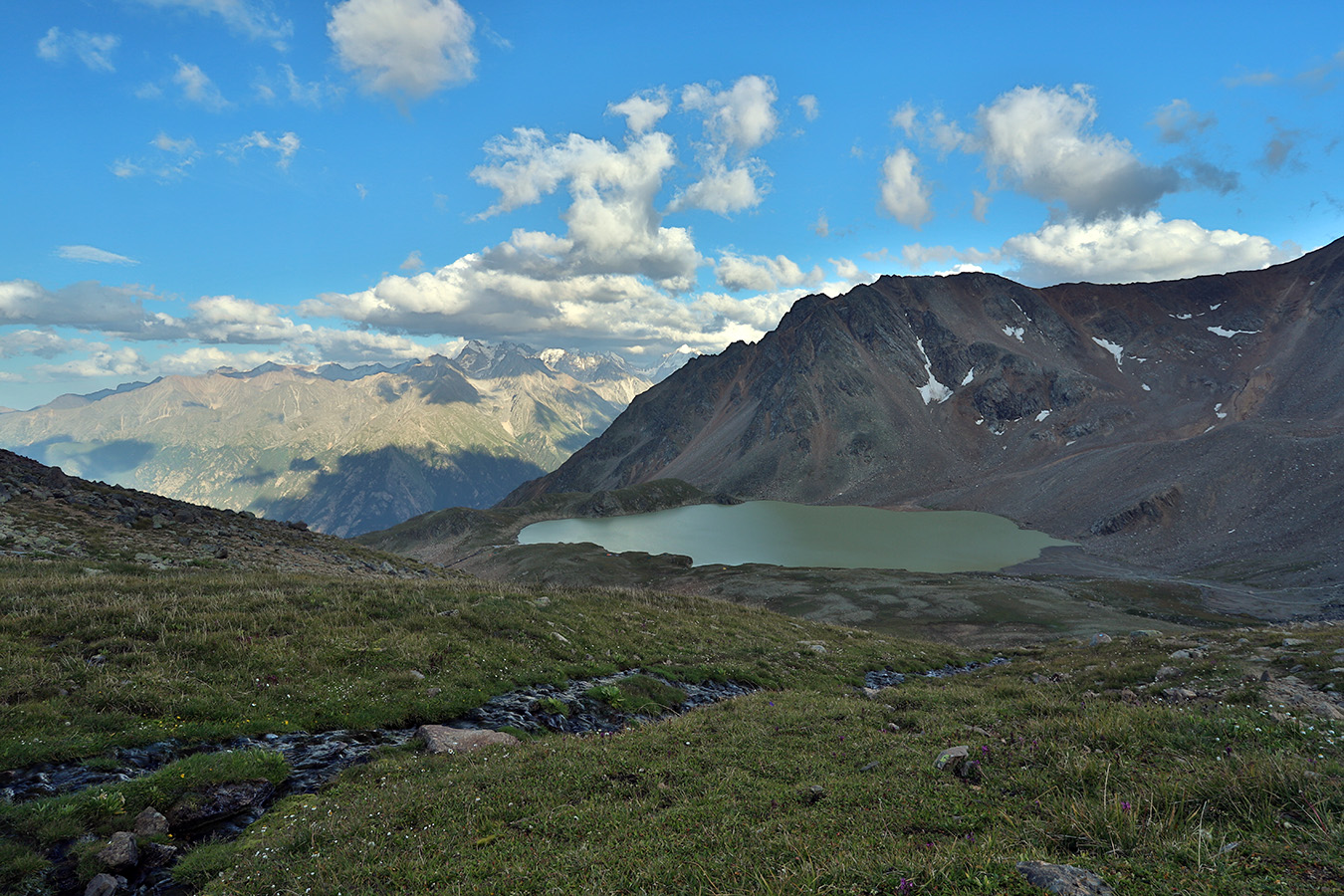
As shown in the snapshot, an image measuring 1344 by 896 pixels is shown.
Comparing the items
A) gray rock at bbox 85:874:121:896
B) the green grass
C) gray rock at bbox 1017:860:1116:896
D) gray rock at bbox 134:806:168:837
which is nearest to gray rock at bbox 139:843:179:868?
gray rock at bbox 134:806:168:837

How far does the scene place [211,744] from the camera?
12.0m

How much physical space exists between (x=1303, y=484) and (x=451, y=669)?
14310 centimetres

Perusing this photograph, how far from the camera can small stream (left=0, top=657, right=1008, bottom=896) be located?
9297mm

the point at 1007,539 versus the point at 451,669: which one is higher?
the point at 451,669

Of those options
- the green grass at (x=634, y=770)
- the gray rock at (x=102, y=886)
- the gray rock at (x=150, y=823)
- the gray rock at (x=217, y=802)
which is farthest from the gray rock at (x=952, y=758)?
the gray rock at (x=150, y=823)

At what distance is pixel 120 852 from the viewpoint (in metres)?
8.45

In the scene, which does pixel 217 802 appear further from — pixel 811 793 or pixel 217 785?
pixel 811 793

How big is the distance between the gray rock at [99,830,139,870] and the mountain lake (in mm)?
92425

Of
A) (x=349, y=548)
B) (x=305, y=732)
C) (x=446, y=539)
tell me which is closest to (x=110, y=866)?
(x=305, y=732)

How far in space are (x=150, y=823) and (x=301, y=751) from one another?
316cm

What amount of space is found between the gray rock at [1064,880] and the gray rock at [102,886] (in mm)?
11968

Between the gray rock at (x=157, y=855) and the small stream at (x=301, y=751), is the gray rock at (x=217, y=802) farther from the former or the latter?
the gray rock at (x=157, y=855)

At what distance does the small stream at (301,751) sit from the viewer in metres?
9.30

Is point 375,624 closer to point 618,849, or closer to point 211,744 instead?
point 211,744
